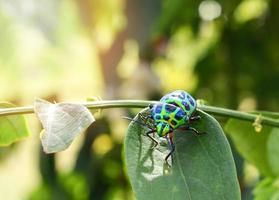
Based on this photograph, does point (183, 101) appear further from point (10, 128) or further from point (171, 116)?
point (10, 128)

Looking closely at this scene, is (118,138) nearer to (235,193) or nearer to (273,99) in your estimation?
(273,99)

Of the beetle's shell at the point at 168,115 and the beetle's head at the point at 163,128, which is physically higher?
the beetle's shell at the point at 168,115

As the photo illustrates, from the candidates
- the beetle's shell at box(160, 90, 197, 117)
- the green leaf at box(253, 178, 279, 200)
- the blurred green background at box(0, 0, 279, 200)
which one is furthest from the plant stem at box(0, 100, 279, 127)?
the blurred green background at box(0, 0, 279, 200)

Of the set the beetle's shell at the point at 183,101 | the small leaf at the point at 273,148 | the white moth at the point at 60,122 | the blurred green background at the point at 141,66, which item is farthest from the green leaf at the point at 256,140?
the blurred green background at the point at 141,66

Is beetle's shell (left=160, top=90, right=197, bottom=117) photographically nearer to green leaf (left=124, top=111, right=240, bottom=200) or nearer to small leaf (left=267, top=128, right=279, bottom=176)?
green leaf (left=124, top=111, right=240, bottom=200)

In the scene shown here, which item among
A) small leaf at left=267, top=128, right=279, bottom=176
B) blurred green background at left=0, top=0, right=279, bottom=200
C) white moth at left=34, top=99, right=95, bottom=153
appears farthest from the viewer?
blurred green background at left=0, top=0, right=279, bottom=200

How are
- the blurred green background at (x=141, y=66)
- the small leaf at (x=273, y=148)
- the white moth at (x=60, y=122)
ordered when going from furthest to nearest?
the blurred green background at (x=141, y=66) → the small leaf at (x=273, y=148) → the white moth at (x=60, y=122)

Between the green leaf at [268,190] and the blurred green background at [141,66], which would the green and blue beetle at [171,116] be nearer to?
the green leaf at [268,190]
